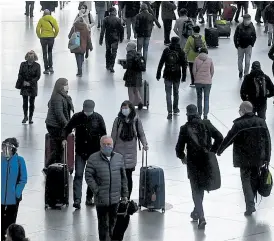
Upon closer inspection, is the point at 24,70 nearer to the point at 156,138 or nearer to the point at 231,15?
the point at 156,138

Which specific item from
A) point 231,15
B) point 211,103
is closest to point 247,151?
point 211,103

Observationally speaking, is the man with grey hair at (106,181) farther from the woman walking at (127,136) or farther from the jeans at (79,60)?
the jeans at (79,60)

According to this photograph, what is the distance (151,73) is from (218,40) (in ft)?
22.4

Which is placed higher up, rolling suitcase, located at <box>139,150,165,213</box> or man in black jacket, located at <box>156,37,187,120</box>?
man in black jacket, located at <box>156,37,187,120</box>

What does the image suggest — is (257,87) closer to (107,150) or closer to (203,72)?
(203,72)

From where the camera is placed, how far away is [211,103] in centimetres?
2522

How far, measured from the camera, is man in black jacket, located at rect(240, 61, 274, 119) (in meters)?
21.0

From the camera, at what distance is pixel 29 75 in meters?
22.1

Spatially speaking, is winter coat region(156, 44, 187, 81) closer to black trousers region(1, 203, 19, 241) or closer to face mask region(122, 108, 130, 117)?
face mask region(122, 108, 130, 117)

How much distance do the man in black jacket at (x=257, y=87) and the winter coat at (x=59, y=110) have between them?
4.34m

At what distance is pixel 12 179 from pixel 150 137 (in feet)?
24.7

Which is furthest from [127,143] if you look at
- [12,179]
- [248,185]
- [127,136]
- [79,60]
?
[79,60]

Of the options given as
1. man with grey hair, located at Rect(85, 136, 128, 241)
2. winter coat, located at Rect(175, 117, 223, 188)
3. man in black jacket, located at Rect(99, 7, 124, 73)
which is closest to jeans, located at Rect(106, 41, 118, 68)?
man in black jacket, located at Rect(99, 7, 124, 73)

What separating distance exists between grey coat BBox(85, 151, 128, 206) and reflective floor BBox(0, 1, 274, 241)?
3.04 ft
